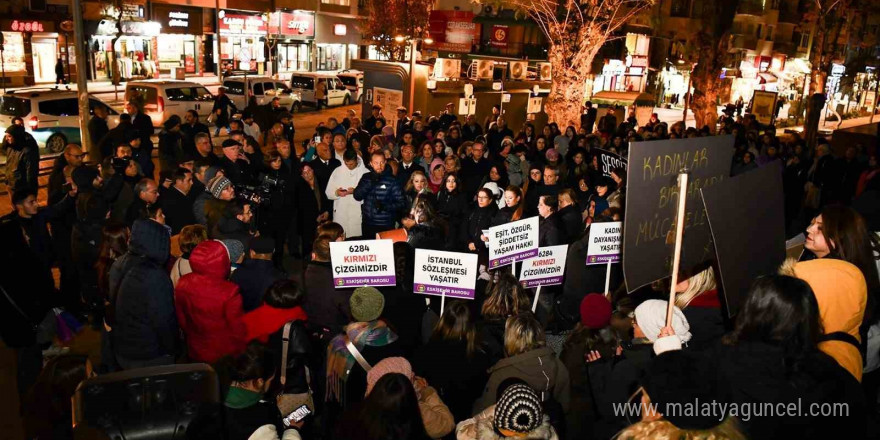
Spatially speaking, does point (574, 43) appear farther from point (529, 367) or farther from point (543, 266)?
point (529, 367)

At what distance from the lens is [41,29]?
30750 mm

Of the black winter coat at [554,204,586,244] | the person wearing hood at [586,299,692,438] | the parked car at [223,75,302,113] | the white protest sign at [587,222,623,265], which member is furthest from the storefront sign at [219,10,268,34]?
Answer: the person wearing hood at [586,299,692,438]

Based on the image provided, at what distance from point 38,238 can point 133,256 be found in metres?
2.25

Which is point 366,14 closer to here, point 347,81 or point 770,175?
point 347,81

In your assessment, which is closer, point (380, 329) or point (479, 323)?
point (380, 329)

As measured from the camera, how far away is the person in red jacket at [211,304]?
4824 millimetres

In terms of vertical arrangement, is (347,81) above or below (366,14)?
below

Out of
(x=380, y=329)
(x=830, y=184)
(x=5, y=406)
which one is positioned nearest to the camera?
(x=380, y=329)

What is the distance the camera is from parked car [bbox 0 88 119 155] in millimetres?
17172

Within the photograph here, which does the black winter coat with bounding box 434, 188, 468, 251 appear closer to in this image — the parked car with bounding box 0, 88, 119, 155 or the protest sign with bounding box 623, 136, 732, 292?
the protest sign with bounding box 623, 136, 732, 292

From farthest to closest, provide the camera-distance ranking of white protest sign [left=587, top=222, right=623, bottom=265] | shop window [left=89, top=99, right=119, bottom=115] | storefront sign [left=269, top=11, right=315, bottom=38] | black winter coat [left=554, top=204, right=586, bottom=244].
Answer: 1. storefront sign [left=269, top=11, right=315, bottom=38]
2. shop window [left=89, top=99, right=119, bottom=115]
3. black winter coat [left=554, top=204, right=586, bottom=244]
4. white protest sign [left=587, top=222, right=623, bottom=265]

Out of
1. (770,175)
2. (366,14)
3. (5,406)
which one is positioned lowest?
(5,406)

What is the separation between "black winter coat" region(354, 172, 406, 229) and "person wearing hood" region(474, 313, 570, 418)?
4645 millimetres

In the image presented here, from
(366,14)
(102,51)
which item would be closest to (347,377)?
(102,51)
